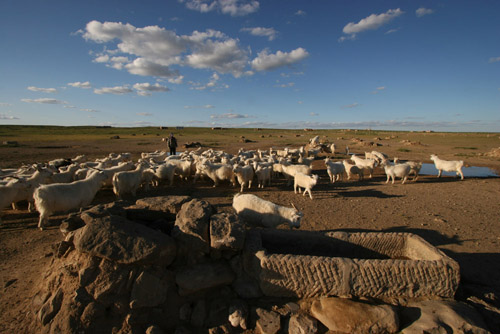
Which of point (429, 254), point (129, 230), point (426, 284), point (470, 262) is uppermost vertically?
point (129, 230)

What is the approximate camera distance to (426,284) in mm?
4203

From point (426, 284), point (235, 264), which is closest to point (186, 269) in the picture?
point (235, 264)

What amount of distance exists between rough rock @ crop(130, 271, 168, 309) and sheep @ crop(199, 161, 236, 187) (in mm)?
9031

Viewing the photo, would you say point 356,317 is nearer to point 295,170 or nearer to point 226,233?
point 226,233

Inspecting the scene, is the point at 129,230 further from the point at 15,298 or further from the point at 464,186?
the point at 464,186

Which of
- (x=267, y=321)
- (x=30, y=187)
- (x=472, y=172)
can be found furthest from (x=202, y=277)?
(x=472, y=172)

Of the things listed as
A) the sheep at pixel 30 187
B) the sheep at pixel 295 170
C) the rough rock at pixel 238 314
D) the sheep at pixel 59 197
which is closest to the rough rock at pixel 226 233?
the rough rock at pixel 238 314

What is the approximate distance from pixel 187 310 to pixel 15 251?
5.56 metres

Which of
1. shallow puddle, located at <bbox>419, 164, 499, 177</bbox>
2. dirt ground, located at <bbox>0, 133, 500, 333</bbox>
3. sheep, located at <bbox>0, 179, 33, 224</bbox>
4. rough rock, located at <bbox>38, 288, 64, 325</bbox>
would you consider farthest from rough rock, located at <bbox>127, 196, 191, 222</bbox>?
shallow puddle, located at <bbox>419, 164, 499, 177</bbox>

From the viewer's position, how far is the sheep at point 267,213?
690 cm

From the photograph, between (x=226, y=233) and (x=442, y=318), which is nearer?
(x=442, y=318)

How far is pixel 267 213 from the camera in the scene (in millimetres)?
7133

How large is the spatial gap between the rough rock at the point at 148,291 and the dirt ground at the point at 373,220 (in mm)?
1832

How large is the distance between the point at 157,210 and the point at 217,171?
7.71 meters
